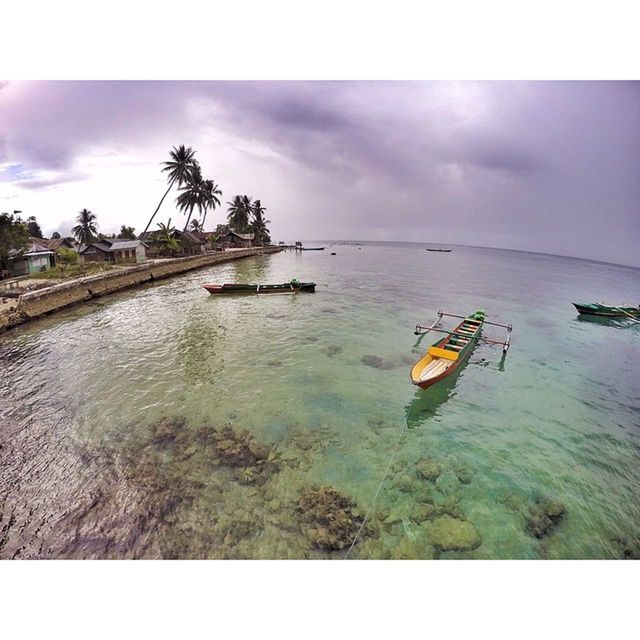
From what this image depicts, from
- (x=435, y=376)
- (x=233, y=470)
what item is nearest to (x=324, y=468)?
(x=233, y=470)

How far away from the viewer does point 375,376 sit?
10062mm

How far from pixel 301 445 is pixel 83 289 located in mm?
19857

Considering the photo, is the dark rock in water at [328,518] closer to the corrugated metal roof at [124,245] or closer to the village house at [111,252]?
the village house at [111,252]

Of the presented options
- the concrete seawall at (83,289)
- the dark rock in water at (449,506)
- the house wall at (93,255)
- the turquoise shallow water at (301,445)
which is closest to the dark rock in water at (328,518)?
the turquoise shallow water at (301,445)

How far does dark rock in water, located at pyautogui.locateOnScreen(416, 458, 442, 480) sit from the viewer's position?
5921 mm

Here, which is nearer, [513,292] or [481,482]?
[481,482]

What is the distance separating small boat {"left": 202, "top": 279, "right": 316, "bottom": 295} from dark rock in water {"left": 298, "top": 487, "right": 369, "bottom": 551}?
18167mm

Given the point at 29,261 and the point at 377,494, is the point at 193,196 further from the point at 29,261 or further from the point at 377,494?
the point at 377,494

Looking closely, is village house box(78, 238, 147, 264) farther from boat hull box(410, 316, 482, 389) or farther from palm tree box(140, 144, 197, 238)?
boat hull box(410, 316, 482, 389)

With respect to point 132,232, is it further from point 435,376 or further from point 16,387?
point 435,376

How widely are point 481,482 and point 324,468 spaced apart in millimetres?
3126

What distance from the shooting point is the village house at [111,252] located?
3125cm

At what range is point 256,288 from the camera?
22203 millimetres

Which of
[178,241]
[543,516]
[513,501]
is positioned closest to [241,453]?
[513,501]
